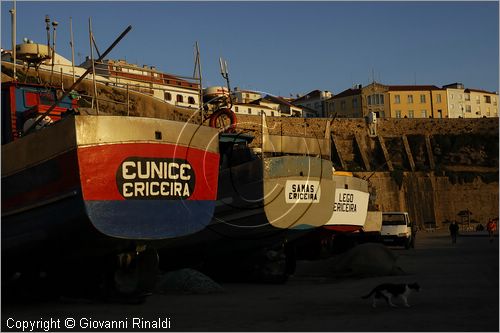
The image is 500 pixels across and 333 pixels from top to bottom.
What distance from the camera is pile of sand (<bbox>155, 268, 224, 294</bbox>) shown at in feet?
42.8

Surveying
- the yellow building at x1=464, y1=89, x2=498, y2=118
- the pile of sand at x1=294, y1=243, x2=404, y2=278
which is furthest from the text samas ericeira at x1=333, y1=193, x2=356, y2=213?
the yellow building at x1=464, y1=89, x2=498, y2=118

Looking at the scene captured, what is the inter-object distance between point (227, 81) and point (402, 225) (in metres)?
15.3

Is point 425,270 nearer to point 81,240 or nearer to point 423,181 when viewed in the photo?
point 81,240

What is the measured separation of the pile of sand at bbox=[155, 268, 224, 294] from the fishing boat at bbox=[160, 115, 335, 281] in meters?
1.92

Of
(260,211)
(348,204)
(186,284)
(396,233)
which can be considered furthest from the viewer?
(396,233)

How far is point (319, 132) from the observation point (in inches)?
2596

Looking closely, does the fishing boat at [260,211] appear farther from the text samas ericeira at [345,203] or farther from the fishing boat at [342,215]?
the text samas ericeira at [345,203]

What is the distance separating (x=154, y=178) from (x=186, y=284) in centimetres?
305

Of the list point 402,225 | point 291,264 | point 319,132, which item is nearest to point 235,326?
point 291,264

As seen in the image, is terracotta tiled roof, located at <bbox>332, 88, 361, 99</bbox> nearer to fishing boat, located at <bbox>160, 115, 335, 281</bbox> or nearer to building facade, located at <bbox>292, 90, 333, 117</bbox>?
building facade, located at <bbox>292, 90, 333, 117</bbox>

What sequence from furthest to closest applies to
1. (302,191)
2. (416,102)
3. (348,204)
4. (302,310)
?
1. (416,102)
2. (348,204)
3. (302,191)
4. (302,310)

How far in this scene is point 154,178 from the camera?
10906 mm

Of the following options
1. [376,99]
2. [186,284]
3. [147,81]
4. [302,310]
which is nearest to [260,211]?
[186,284]

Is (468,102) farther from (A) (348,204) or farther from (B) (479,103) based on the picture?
(A) (348,204)
